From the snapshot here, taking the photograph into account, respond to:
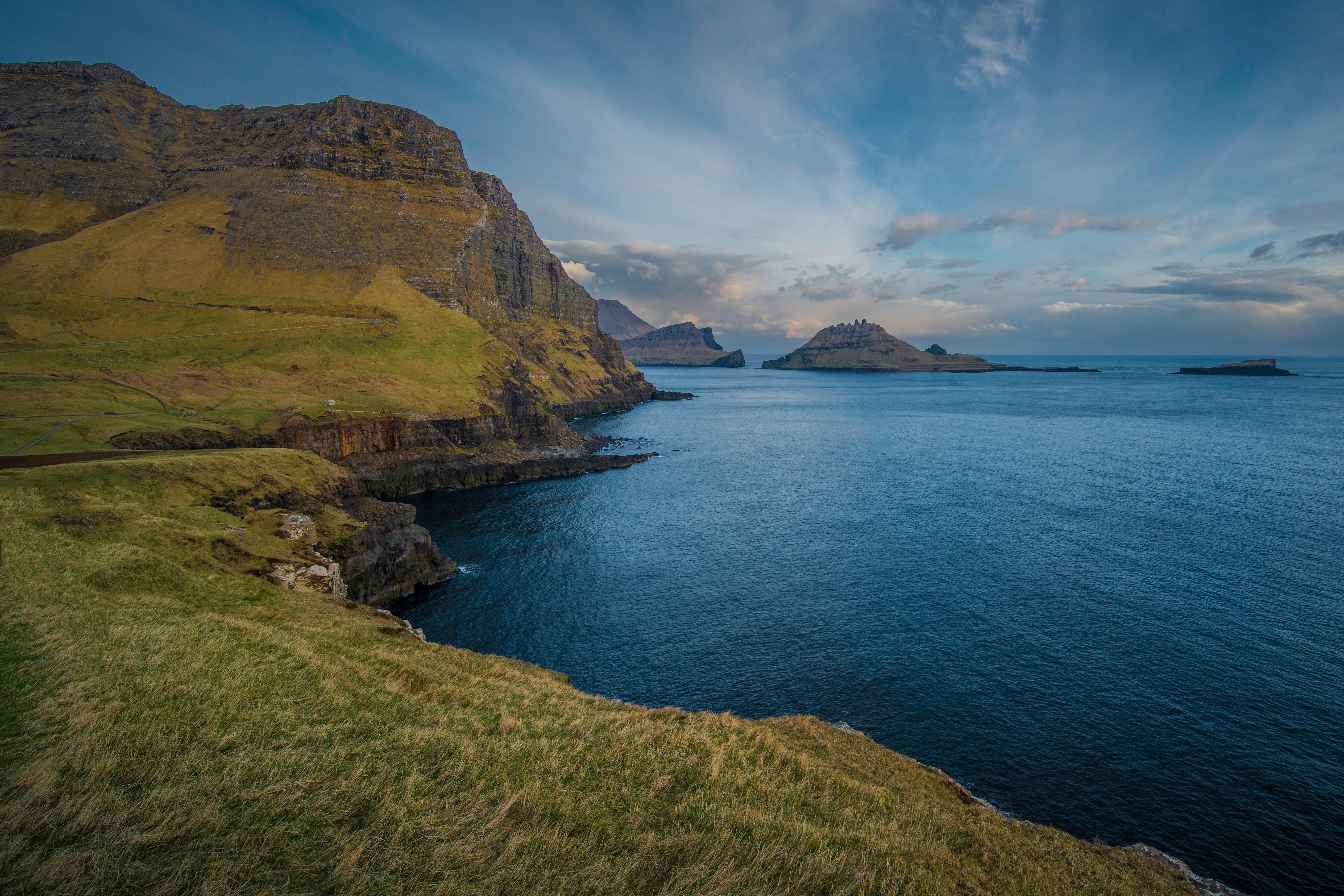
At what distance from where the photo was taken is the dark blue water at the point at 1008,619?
88.2 ft

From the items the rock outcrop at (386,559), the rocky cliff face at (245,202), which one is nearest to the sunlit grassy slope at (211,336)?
the rocky cliff face at (245,202)

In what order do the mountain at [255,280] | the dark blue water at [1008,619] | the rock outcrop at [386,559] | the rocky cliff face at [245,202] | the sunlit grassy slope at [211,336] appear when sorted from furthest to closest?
1. the rocky cliff face at [245,202]
2. the mountain at [255,280]
3. the sunlit grassy slope at [211,336]
4. the rock outcrop at [386,559]
5. the dark blue water at [1008,619]

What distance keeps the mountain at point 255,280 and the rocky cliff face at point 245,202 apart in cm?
53

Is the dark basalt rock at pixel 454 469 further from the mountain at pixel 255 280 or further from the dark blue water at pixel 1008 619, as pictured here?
the dark blue water at pixel 1008 619

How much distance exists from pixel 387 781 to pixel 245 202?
170296mm

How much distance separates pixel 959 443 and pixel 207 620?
128998 mm

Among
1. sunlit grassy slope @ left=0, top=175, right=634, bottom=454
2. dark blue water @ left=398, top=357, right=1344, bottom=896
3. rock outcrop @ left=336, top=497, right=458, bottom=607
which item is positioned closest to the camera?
dark blue water @ left=398, top=357, right=1344, bottom=896

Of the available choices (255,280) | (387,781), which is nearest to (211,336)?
(255,280)

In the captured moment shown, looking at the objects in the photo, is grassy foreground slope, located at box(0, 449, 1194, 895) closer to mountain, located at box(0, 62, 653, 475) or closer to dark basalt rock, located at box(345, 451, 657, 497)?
dark basalt rock, located at box(345, 451, 657, 497)

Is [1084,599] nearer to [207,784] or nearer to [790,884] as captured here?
[790,884]

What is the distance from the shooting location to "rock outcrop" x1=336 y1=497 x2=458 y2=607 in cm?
4588

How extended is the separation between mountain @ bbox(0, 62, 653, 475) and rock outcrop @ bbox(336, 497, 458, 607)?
28.7 meters

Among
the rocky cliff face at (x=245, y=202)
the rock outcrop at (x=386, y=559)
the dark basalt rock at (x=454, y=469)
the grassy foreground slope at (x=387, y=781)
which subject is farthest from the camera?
the rocky cliff face at (x=245, y=202)

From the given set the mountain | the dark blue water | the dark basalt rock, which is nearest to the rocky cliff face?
the mountain
